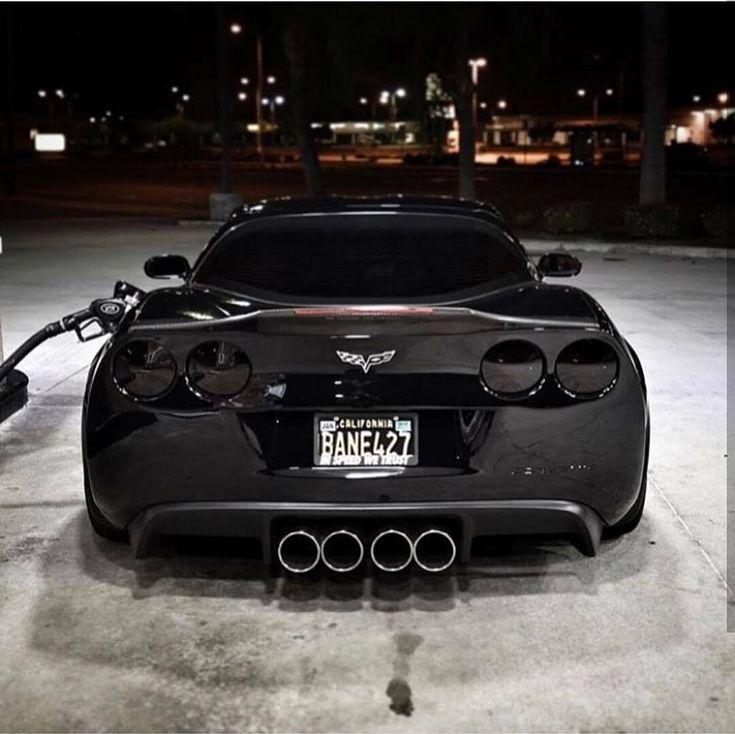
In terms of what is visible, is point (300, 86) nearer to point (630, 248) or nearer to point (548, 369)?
point (630, 248)

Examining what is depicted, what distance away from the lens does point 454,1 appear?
955 inches

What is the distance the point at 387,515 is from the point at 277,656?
2.02 ft

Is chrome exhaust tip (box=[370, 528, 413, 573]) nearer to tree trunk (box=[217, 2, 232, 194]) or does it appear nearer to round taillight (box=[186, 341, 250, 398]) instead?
round taillight (box=[186, 341, 250, 398])

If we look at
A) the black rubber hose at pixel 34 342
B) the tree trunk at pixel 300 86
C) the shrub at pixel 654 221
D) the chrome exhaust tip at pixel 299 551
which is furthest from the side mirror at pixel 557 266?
the tree trunk at pixel 300 86

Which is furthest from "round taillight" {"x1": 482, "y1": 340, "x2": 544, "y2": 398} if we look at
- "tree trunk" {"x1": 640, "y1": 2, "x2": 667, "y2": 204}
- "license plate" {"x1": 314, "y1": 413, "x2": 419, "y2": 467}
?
"tree trunk" {"x1": 640, "y1": 2, "x2": 667, "y2": 204}

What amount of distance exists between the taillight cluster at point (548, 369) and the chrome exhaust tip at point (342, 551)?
2.41 ft

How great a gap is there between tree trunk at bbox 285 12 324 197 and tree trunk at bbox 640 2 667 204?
7.60 m

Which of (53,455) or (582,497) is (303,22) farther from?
(582,497)

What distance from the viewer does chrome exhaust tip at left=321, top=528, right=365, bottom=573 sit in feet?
15.0

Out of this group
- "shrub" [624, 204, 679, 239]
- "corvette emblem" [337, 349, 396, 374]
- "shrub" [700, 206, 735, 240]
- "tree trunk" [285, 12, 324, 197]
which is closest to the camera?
"corvette emblem" [337, 349, 396, 374]

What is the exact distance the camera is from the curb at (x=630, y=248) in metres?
19.0

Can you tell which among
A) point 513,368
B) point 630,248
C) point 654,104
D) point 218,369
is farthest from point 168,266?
point 654,104

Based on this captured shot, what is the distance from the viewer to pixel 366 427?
176 inches

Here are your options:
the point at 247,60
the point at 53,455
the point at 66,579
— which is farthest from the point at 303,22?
the point at 247,60
